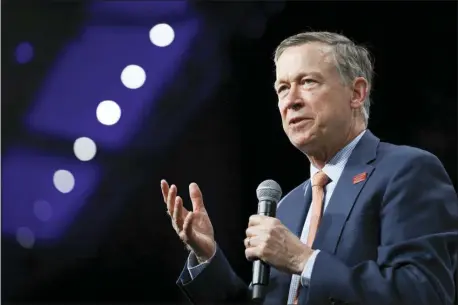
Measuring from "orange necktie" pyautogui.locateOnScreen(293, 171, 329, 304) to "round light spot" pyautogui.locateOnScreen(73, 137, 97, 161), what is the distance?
39.2 inches

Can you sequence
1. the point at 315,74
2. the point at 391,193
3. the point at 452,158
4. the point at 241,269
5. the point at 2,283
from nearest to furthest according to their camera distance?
1. the point at 391,193
2. the point at 315,74
3. the point at 241,269
4. the point at 452,158
5. the point at 2,283

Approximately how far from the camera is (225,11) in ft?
8.21

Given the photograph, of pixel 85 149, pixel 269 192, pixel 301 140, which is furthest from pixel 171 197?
pixel 85 149

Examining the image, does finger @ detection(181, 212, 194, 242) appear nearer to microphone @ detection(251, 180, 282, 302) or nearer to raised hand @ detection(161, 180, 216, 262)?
raised hand @ detection(161, 180, 216, 262)

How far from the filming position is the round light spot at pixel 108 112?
8.29ft

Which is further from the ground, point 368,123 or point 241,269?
point 368,123

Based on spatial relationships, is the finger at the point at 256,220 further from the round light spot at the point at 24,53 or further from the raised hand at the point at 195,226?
the round light spot at the point at 24,53

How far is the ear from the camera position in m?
1.94

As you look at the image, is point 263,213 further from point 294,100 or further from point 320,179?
point 294,100

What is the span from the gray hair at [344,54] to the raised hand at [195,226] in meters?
0.53

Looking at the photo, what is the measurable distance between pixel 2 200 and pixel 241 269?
1.00m

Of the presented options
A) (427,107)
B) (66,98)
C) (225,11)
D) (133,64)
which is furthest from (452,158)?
(66,98)

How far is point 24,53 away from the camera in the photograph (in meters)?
2.59

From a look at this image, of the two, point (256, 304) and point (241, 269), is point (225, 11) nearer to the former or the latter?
point (241, 269)
